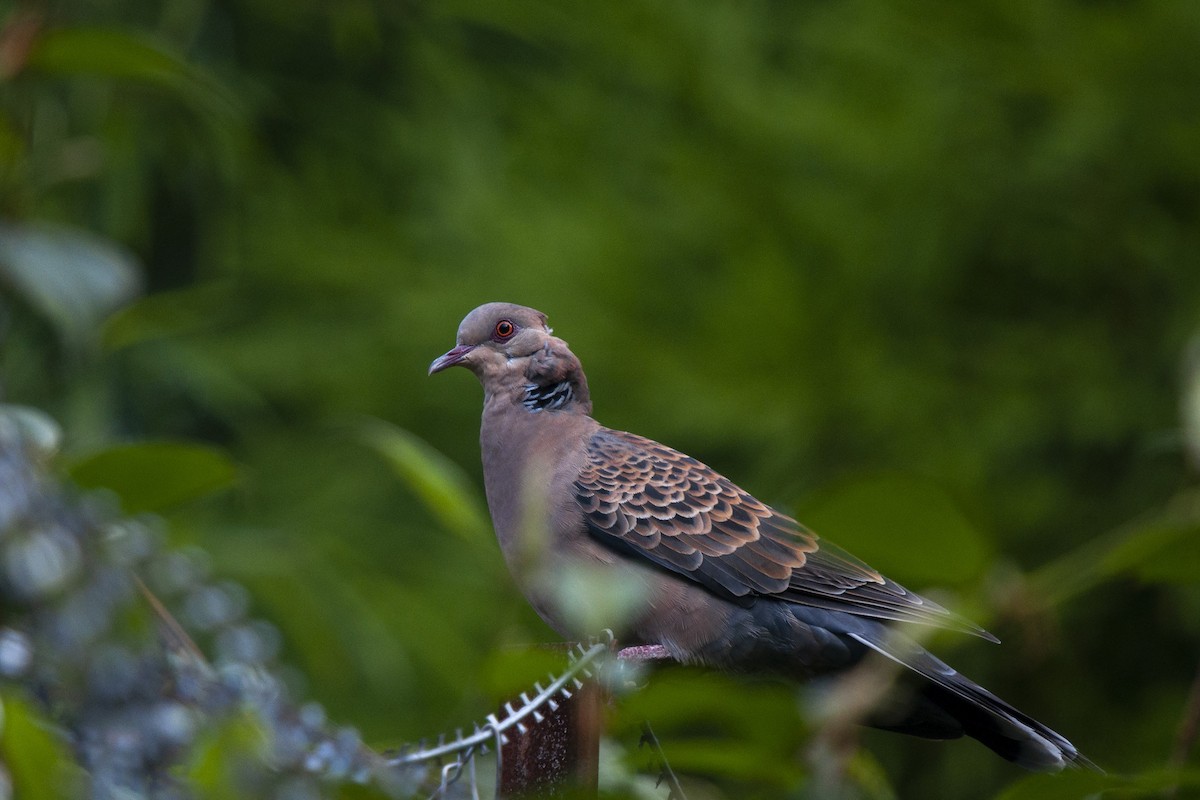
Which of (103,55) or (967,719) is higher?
(103,55)

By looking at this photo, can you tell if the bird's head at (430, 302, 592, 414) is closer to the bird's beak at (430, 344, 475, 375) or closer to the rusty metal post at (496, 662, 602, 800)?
the bird's beak at (430, 344, 475, 375)

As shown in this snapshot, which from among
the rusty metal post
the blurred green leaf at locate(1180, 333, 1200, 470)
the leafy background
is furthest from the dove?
the leafy background

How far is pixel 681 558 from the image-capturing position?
143cm

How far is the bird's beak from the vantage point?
1.28m

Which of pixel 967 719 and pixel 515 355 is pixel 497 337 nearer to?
pixel 515 355

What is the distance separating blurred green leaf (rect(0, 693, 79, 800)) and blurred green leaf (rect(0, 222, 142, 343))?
1.13m

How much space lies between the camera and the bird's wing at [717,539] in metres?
1.37

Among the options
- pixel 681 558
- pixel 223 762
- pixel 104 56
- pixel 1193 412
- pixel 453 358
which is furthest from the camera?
pixel 104 56

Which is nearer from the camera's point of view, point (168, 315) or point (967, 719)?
point (967, 719)

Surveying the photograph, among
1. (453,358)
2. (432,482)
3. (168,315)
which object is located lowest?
(168,315)

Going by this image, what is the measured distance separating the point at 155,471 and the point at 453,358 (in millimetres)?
341

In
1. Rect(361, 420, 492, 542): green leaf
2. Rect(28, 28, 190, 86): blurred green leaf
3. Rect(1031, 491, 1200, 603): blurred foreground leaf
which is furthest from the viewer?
Rect(28, 28, 190, 86): blurred green leaf

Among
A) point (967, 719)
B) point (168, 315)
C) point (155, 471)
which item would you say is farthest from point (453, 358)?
point (168, 315)

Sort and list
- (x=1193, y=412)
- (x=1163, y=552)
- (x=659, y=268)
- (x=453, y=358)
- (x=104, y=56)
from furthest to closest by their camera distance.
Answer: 1. (x=659, y=268)
2. (x=104, y=56)
3. (x=453, y=358)
4. (x=1193, y=412)
5. (x=1163, y=552)
